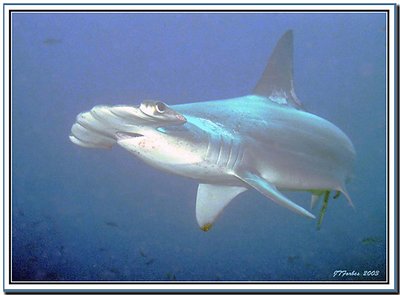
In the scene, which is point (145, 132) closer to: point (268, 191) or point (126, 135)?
point (126, 135)

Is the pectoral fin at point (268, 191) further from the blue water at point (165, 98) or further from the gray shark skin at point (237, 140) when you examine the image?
the blue water at point (165, 98)

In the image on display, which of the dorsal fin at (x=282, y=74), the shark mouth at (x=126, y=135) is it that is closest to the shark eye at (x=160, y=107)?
the shark mouth at (x=126, y=135)

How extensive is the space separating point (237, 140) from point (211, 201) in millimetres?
721

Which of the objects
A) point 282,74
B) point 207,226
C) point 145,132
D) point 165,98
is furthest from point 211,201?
point 165,98

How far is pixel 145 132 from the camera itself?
8.12 feet

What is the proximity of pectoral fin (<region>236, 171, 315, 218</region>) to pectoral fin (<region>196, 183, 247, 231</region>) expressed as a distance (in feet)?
1.53

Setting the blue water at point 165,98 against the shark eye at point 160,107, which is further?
the blue water at point 165,98

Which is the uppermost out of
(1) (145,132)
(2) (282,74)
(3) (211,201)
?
(2) (282,74)

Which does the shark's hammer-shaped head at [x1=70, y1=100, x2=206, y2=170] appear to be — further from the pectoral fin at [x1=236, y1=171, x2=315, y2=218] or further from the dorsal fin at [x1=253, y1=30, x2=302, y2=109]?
the dorsal fin at [x1=253, y1=30, x2=302, y2=109]

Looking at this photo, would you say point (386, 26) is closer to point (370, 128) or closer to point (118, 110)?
point (118, 110)

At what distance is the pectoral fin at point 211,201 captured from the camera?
3451mm

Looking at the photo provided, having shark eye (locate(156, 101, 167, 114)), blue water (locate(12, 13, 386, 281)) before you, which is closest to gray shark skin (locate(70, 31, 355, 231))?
shark eye (locate(156, 101, 167, 114))
